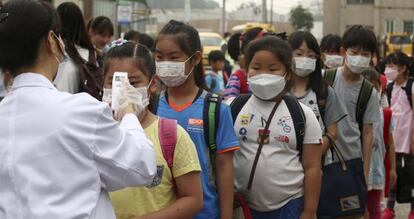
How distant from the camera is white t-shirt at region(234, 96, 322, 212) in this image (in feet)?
12.0

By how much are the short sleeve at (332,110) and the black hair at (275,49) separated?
2.22 ft

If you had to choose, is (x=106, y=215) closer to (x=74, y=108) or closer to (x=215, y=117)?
(x=74, y=108)

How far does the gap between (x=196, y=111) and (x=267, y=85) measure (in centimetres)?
53

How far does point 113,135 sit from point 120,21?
55.3 ft

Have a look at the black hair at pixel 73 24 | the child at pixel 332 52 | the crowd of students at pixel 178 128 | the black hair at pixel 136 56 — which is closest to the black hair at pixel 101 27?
the crowd of students at pixel 178 128

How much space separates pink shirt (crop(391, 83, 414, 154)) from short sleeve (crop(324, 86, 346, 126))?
3.45 metres

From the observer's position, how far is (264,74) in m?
3.83

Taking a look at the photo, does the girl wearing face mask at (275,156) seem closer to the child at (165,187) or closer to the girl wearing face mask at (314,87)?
the girl wearing face mask at (314,87)

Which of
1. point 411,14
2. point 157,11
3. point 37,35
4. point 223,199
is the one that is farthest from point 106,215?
point 157,11

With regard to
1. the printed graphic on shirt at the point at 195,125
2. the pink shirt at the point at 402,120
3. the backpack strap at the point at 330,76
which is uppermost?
the backpack strap at the point at 330,76

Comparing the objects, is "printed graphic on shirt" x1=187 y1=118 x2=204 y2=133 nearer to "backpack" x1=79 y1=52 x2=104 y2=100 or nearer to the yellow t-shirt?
the yellow t-shirt

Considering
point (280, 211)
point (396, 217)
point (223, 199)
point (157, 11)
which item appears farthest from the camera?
point (157, 11)

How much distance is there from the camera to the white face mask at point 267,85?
378 centimetres

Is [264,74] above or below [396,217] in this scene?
above
